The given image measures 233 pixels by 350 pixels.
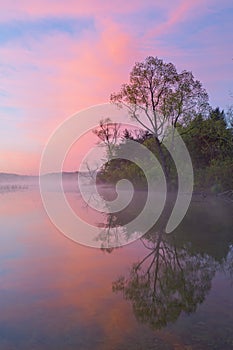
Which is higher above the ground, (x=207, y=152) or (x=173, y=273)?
(x=207, y=152)

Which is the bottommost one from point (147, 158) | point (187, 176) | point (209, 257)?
point (209, 257)

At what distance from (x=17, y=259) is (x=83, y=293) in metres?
3.25

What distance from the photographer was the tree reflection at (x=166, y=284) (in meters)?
5.16

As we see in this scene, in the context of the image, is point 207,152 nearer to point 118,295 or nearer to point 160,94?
point 160,94

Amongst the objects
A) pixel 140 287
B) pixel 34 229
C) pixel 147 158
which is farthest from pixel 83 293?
pixel 147 158

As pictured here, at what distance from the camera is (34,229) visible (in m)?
13.2

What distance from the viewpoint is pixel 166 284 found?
6.47 meters

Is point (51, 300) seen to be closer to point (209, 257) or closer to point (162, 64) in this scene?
point (209, 257)

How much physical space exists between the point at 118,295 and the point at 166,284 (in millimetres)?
1104

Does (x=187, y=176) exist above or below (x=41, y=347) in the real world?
above

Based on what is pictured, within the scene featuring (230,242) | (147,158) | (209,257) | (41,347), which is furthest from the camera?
(147,158)

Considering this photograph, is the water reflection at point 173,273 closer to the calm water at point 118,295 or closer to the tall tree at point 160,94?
the calm water at point 118,295

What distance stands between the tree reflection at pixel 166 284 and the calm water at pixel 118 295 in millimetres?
16

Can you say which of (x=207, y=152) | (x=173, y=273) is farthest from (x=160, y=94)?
(x=173, y=273)
